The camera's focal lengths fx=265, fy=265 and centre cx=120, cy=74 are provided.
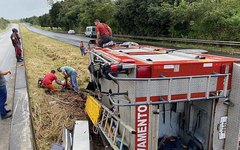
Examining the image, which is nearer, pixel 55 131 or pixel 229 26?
pixel 55 131

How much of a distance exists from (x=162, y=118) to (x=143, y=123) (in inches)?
41.5

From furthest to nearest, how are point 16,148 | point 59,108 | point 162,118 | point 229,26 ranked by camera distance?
point 229,26, point 59,108, point 16,148, point 162,118

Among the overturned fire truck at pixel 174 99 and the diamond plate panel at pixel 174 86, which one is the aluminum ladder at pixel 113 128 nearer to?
the overturned fire truck at pixel 174 99

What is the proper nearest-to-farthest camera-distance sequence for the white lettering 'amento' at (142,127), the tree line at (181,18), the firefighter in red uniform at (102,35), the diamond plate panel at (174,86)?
the diamond plate panel at (174,86) → the white lettering 'amento' at (142,127) → the firefighter in red uniform at (102,35) → the tree line at (181,18)

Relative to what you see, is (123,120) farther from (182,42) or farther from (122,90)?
(182,42)

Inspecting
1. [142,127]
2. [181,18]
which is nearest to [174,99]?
[142,127]

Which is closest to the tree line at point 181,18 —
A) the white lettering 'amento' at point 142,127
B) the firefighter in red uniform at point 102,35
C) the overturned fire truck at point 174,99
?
the firefighter in red uniform at point 102,35

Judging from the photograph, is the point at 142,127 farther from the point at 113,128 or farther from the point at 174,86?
the point at 113,128

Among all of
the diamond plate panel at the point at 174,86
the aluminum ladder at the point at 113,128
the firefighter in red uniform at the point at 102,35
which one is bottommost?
the aluminum ladder at the point at 113,128

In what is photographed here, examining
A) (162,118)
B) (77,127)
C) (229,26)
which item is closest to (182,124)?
(162,118)

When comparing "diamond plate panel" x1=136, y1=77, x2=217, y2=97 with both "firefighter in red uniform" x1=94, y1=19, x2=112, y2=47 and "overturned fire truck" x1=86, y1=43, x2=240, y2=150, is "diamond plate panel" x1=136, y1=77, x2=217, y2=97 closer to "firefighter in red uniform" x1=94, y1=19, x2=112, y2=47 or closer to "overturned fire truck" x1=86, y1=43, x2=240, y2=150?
"overturned fire truck" x1=86, y1=43, x2=240, y2=150

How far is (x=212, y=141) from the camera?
413 centimetres

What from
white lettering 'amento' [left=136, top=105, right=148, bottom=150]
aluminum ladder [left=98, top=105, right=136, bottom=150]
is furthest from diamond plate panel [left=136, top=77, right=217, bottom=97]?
aluminum ladder [left=98, top=105, right=136, bottom=150]

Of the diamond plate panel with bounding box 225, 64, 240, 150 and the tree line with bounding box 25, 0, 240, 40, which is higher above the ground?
the tree line with bounding box 25, 0, 240, 40
